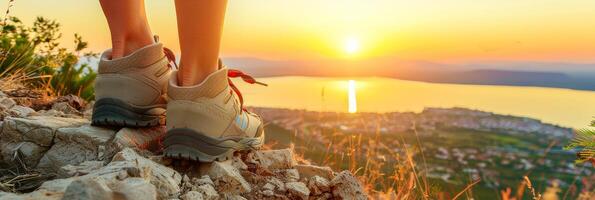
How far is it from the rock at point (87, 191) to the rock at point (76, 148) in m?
0.88

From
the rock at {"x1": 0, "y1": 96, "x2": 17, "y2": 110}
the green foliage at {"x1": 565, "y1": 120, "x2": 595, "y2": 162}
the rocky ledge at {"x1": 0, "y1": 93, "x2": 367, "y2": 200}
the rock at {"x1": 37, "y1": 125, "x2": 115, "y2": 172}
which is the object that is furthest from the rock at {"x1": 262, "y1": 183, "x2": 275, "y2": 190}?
the rock at {"x1": 0, "y1": 96, "x2": 17, "y2": 110}

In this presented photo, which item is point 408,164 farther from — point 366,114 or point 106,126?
point 366,114

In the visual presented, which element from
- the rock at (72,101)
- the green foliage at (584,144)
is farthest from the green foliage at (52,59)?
the green foliage at (584,144)

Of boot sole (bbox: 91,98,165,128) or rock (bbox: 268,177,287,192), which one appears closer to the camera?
rock (bbox: 268,177,287,192)

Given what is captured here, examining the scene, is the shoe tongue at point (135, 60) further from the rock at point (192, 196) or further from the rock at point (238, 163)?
the rock at point (192, 196)

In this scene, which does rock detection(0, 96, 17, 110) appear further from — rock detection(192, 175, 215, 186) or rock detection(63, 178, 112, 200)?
rock detection(63, 178, 112, 200)

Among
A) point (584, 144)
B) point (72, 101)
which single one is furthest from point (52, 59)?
point (584, 144)

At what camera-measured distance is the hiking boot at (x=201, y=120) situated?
246cm

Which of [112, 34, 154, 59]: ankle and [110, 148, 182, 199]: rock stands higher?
[112, 34, 154, 59]: ankle

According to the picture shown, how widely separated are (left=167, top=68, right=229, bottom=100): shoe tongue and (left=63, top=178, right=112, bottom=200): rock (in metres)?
0.86

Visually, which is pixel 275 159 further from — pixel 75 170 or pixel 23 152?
pixel 23 152

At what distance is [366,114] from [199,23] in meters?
3.97

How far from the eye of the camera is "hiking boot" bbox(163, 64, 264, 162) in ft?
8.09

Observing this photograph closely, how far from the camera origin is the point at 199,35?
2350 millimetres
